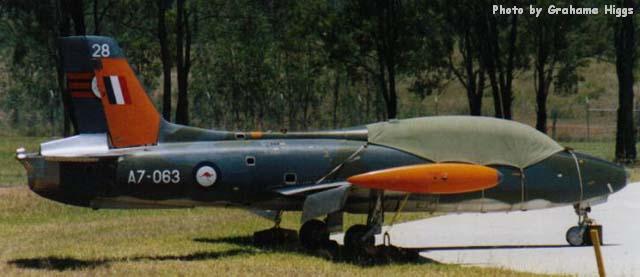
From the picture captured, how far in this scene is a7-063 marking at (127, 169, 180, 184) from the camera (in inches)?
725

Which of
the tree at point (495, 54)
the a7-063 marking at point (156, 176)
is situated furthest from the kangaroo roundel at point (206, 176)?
the tree at point (495, 54)

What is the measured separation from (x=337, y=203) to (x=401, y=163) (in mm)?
1674

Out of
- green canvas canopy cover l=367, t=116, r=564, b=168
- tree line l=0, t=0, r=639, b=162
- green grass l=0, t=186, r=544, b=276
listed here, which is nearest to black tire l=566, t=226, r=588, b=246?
green canvas canopy cover l=367, t=116, r=564, b=168

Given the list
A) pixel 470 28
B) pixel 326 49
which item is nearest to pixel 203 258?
pixel 326 49

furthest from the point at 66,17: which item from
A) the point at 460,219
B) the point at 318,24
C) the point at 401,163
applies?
the point at 318,24

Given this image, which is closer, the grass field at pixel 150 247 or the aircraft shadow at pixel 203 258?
the grass field at pixel 150 247

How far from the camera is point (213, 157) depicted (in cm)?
1886

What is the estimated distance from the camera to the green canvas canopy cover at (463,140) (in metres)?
19.3

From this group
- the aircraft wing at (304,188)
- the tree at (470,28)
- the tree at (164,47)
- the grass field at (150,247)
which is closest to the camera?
the grass field at (150,247)

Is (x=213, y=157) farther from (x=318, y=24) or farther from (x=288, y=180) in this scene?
(x=318, y=24)

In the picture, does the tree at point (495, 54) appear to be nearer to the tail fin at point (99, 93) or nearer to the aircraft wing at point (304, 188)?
the aircraft wing at point (304, 188)

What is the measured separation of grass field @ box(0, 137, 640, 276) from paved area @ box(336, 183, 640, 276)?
55.9 inches

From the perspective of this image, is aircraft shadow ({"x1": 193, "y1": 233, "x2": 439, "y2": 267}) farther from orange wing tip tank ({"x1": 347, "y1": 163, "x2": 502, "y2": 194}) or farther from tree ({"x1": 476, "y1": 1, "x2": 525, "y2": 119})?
tree ({"x1": 476, "y1": 1, "x2": 525, "y2": 119})

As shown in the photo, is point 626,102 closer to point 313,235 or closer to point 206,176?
point 313,235
